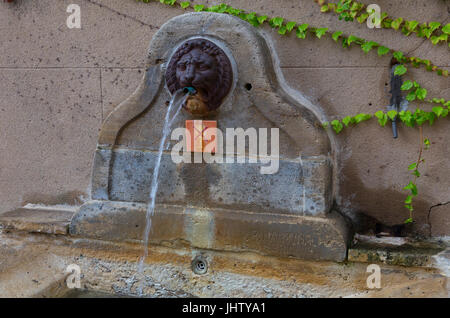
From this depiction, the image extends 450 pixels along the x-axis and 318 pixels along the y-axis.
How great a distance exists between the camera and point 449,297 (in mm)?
2113

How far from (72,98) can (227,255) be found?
1577 mm

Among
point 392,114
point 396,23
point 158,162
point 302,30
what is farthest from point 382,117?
point 158,162

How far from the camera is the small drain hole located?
2.50 meters

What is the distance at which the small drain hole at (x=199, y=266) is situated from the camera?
2496mm

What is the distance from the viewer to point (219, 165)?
242 centimetres

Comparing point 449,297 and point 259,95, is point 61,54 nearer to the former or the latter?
point 259,95

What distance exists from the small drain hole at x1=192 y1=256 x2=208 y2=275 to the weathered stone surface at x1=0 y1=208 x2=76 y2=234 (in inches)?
33.6

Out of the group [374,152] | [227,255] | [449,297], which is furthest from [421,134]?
[227,255]

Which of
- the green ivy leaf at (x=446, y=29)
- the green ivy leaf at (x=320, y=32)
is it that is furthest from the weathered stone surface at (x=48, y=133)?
the green ivy leaf at (x=446, y=29)

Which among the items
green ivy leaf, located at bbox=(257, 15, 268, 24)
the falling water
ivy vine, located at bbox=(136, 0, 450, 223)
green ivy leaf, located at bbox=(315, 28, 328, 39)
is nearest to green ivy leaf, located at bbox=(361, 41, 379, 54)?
ivy vine, located at bbox=(136, 0, 450, 223)

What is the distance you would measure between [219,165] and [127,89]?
3.04 feet

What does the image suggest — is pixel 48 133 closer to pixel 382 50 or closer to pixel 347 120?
pixel 347 120

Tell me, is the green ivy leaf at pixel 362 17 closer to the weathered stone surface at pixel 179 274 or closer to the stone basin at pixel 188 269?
the stone basin at pixel 188 269
